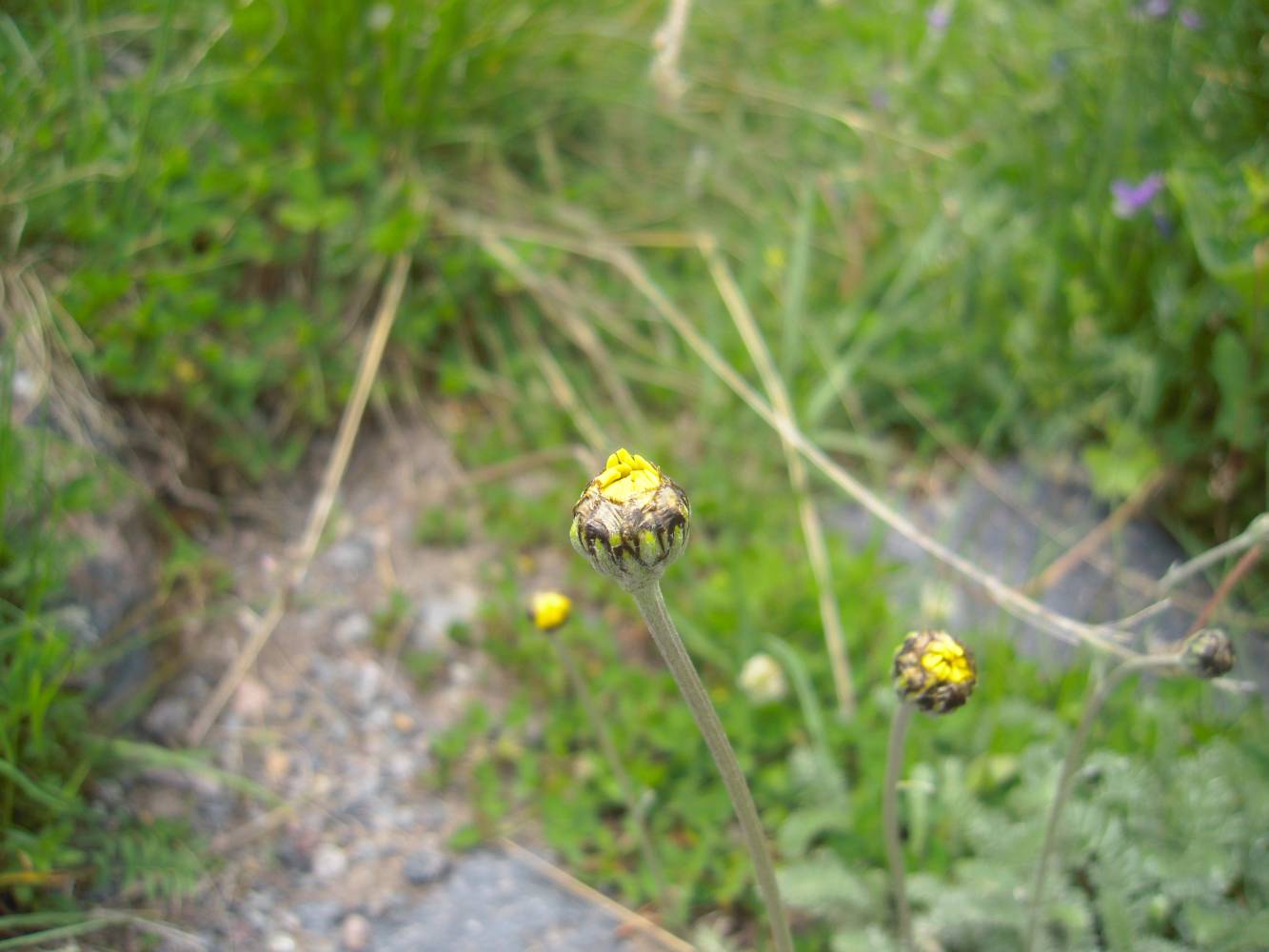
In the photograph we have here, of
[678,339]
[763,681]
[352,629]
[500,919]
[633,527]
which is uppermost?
[633,527]

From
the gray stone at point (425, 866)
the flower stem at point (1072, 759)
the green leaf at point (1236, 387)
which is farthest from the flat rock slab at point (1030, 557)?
the gray stone at point (425, 866)

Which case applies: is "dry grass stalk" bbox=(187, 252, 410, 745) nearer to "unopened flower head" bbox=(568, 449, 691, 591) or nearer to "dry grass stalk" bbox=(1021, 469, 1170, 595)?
"unopened flower head" bbox=(568, 449, 691, 591)

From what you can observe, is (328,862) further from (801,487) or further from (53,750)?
(801,487)

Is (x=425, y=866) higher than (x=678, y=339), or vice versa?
(x=678, y=339)

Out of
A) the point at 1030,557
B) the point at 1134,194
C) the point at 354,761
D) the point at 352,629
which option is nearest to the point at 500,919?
the point at 354,761

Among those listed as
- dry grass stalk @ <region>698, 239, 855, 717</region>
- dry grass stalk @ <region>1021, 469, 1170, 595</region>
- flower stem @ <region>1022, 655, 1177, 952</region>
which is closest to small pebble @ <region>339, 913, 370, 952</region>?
dry grass stalk @ <region>698, 239, 855, 717</region>

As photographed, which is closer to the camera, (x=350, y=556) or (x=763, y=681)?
(x=763, y=681)

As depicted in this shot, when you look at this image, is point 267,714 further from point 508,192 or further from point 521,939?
point 508,192
